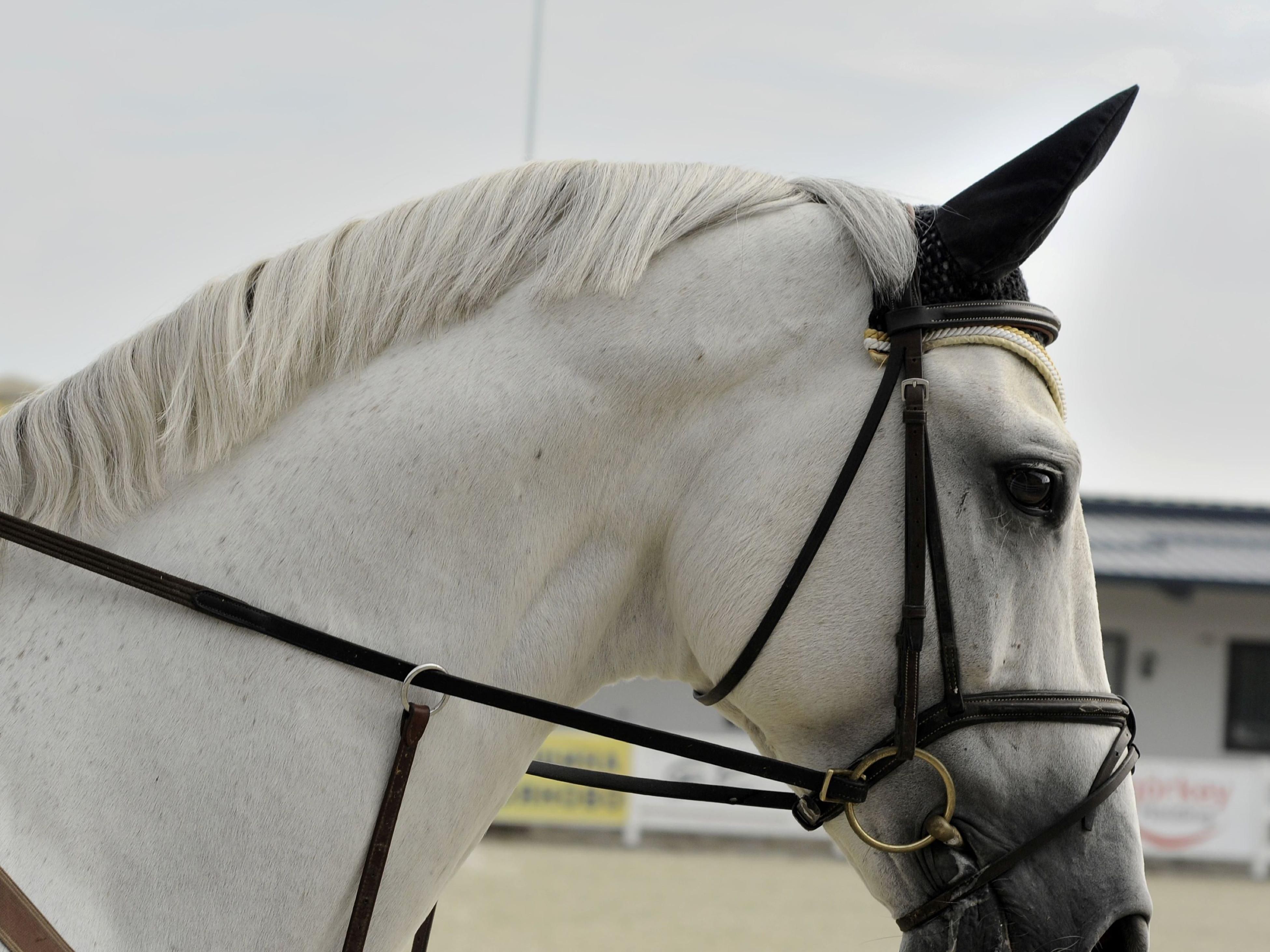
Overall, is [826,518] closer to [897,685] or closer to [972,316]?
[897,685]

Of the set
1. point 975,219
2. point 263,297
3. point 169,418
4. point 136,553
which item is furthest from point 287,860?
point 975,219

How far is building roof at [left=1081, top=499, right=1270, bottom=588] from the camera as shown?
60.3 ft

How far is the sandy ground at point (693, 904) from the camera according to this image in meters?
9.33

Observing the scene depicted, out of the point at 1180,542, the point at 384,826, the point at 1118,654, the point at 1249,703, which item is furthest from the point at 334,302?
the point at 1180,542

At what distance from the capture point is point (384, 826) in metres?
1.53

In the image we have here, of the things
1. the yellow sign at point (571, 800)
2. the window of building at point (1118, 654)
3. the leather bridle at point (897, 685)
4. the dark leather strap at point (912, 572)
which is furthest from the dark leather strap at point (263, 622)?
the window of building at point (1118, 654)

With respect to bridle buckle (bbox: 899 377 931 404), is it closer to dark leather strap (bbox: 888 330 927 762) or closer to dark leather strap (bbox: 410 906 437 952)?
dark leather strap (bbox: 888 330 927 762)

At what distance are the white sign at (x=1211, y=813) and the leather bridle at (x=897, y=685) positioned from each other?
1482 cm

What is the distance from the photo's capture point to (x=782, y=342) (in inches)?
67.3

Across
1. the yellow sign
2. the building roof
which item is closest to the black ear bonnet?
the yellow sign

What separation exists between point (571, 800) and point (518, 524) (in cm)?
1354

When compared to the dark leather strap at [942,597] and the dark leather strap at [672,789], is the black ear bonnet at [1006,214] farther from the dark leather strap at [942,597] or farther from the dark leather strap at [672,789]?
the dark leather strap at [672,789]

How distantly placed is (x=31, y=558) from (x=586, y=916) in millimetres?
9332

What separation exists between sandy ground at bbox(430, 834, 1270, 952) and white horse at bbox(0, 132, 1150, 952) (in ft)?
25.3
